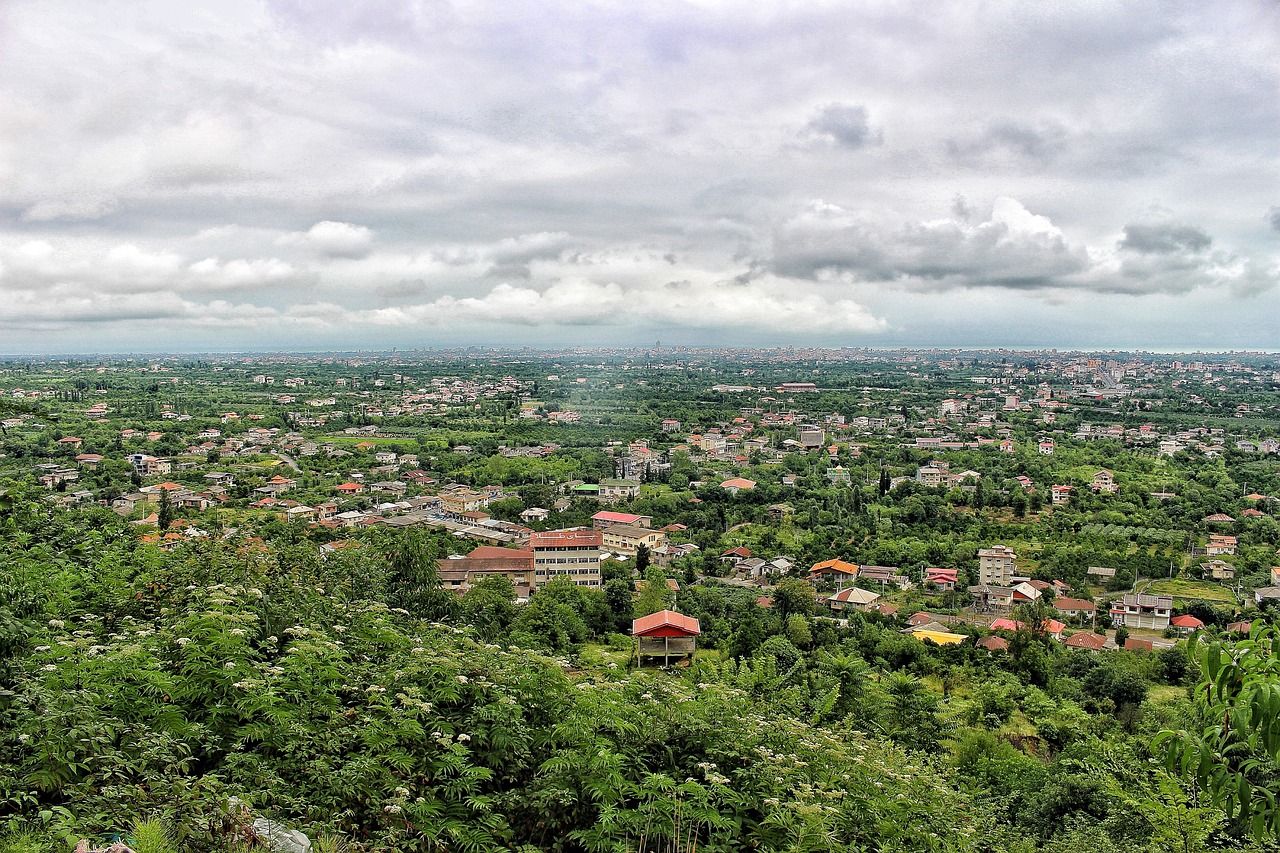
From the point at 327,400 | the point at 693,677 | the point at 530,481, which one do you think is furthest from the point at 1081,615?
the point at 327,400

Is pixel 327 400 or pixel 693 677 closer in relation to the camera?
pixel 693 677

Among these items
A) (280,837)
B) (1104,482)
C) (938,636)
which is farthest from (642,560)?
(1104,482)

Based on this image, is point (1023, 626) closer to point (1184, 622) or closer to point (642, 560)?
point (1184, 622)

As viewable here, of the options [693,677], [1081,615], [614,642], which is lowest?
[1081,615]

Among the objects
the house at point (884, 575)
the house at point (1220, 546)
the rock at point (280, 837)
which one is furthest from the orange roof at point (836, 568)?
the rock at point (280, 837)

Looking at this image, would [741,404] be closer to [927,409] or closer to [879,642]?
[927,409]

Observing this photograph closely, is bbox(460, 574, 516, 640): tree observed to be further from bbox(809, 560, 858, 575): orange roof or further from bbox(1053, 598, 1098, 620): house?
bbox(1053, 598, 1098, 620): house

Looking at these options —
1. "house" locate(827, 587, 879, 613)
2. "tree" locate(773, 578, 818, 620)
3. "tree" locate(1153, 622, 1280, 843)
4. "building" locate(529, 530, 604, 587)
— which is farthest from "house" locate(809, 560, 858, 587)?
"tree" locate(1153, 622, 1280, 843)
